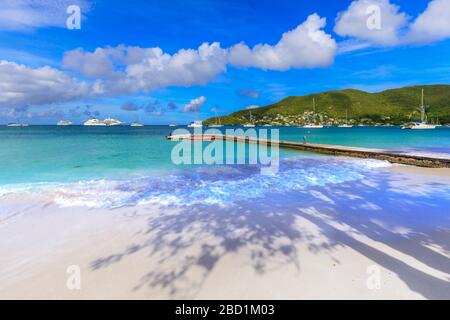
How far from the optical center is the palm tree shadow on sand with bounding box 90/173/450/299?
4992 mm

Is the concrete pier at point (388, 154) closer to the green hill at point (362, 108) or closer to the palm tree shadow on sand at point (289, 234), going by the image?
the palm tree shadow on sand at point (289, 234)

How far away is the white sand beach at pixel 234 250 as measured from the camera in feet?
14.9

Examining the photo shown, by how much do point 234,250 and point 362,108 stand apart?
17765 centimetres

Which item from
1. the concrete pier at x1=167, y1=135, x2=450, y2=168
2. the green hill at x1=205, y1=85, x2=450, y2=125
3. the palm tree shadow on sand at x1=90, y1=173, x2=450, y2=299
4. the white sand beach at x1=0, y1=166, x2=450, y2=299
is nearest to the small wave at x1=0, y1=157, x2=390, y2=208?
the white sand beach at x1=0, y1=166, x2=450, y2=299

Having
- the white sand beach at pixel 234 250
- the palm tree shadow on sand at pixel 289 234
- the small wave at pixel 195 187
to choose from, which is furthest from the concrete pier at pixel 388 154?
the white sand beach at pixel 234 250

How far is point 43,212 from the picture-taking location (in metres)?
9.24

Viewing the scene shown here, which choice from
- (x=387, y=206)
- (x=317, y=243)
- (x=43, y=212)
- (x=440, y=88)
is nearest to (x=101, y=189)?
(x=43, y=212)

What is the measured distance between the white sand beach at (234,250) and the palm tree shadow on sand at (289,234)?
0.09ft

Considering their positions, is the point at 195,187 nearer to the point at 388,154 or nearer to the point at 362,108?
the point at 388,154

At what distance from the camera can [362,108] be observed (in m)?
161

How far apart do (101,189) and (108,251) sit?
720 cm

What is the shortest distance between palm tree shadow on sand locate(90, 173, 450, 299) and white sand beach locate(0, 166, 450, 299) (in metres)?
0.03

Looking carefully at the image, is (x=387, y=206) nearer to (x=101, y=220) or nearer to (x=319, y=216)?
(x=319, y=216)

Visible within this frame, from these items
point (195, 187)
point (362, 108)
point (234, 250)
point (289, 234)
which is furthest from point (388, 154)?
point (362, 108)
